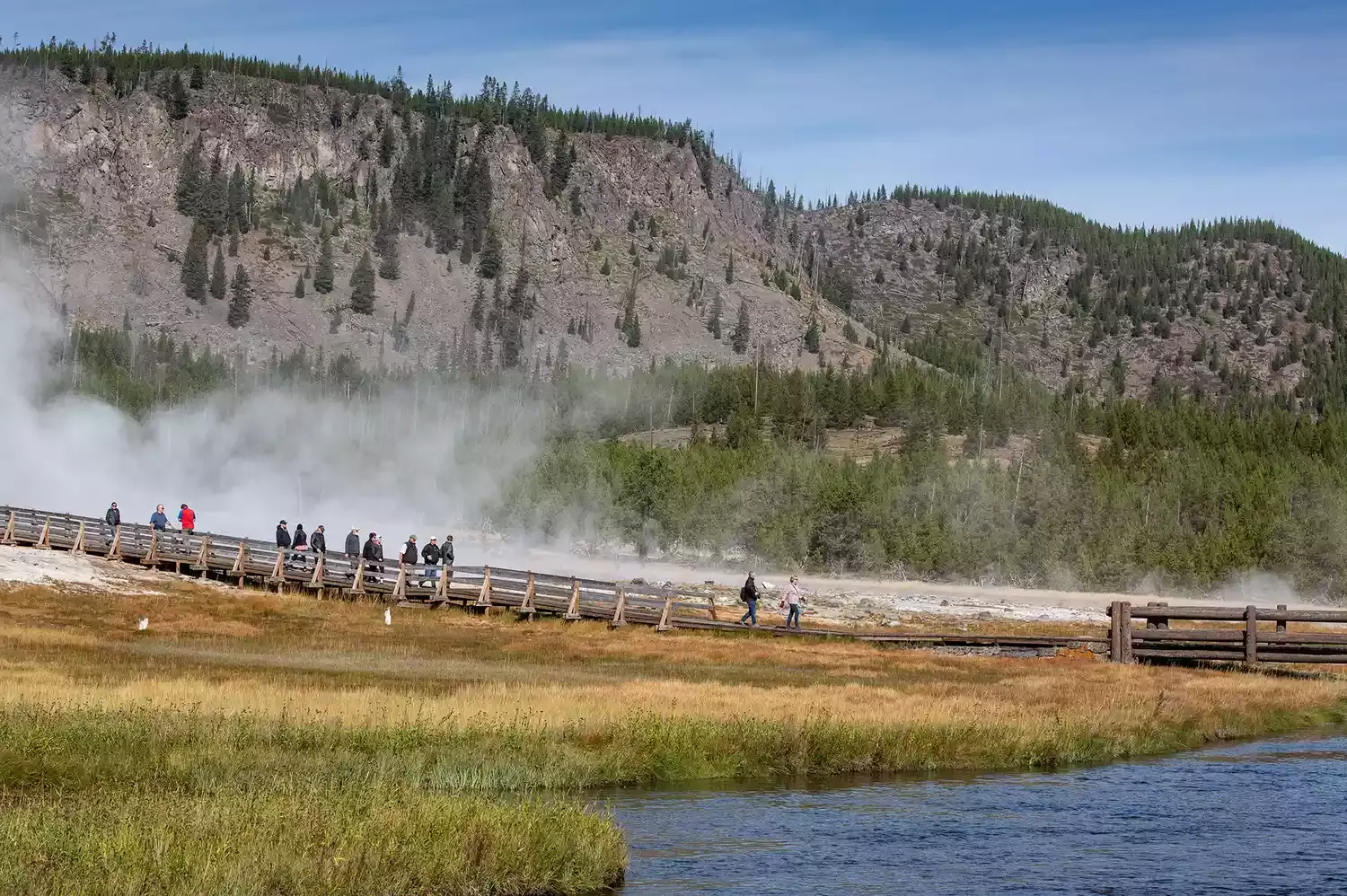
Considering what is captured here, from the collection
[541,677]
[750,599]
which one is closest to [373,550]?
[750,599]

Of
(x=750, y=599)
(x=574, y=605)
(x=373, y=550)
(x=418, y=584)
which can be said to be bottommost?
(x=574, y=605)

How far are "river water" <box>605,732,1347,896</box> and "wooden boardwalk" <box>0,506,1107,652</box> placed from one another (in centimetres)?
1987

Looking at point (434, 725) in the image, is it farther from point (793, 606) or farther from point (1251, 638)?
point (1251, 638)

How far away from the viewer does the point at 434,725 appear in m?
26.5

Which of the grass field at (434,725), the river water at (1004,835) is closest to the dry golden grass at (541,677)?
the grass field at (434,725)

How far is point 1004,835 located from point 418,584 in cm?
3524

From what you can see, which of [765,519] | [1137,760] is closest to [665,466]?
[765,519]

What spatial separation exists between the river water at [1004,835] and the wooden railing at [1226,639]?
624 inches

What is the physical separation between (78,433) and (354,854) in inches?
4798

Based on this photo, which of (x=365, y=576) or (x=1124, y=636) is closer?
(x=1124, y=636)

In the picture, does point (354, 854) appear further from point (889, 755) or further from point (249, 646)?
point (249, 646)

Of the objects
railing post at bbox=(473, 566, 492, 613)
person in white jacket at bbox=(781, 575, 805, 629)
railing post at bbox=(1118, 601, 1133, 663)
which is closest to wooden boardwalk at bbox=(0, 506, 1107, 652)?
railing post at bbox=(473, 566, 492, 613)

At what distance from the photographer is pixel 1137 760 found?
31516 mm

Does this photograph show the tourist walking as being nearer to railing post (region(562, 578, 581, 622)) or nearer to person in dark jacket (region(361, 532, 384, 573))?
person in dark jacket (region(361, 532, 384, 573))
